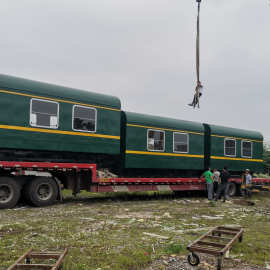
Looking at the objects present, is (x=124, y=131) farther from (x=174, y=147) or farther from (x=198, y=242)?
(x=198, y=242)

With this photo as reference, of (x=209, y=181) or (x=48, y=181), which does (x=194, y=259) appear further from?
(x=209, y=181)

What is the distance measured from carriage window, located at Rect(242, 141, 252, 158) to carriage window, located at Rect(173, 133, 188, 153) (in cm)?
434

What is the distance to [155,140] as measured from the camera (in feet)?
49.5

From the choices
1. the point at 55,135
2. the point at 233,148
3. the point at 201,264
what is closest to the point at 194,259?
the point at 201,264

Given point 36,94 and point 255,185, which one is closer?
point 36,94

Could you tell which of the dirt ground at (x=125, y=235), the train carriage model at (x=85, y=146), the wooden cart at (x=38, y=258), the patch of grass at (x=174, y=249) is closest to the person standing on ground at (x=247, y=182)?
the train carriage model at (x=85, y=146)

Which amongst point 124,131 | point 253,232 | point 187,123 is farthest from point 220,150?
point 253,232

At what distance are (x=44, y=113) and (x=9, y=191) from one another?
9.81 feet

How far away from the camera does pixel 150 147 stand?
585 inches

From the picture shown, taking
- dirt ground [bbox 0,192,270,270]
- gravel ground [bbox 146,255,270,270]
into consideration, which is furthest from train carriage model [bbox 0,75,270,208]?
gravel ground [bbox 146,255,270,270]

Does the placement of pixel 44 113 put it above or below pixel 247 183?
above

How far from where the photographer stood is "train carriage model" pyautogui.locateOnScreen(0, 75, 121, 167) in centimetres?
1096

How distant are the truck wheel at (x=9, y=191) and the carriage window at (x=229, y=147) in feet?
37.3

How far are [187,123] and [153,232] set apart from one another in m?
9.57
